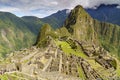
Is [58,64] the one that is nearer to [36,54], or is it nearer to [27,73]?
[36,54]

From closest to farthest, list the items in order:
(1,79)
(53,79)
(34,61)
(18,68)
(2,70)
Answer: (1,79) → (2,70) → (18,68) → (53,79) → (34,61)

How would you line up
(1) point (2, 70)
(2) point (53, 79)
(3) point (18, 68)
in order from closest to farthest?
(1) point (2, 70) → (3) point (18, 68) → (2) point (53, 79)

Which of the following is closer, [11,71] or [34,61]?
[11,71]

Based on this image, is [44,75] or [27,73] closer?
[27,73]

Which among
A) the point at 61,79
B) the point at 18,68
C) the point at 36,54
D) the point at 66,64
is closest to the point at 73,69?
the point at 66,64

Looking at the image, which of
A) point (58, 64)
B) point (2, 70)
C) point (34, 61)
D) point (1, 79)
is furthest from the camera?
point (58, 64)

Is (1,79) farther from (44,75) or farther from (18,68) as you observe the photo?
(44,75)

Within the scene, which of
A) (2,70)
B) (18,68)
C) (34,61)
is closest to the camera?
(2,70)

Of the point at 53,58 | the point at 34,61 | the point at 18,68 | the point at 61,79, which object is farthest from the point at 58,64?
the point at 18,68
